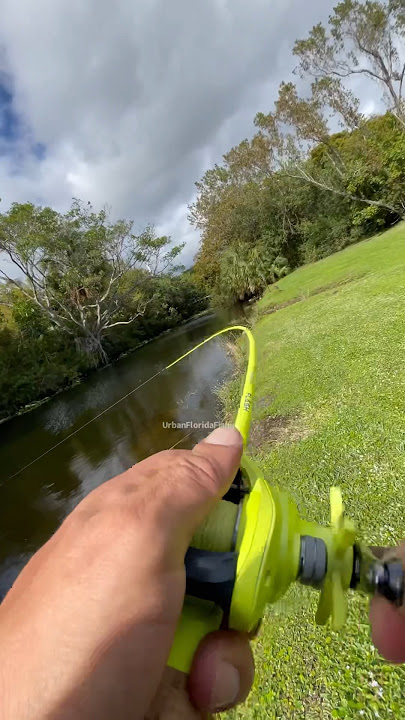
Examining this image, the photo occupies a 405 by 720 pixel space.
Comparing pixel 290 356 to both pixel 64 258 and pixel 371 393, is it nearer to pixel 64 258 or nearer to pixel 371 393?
Answer: pixel 371 393

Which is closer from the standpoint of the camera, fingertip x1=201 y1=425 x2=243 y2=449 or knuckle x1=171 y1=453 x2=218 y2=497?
knuckle x1=171 y1=453 x2=218 y2=497

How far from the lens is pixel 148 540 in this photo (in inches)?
37.9

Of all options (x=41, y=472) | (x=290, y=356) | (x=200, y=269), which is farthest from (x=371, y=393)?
(x=200, y=269)

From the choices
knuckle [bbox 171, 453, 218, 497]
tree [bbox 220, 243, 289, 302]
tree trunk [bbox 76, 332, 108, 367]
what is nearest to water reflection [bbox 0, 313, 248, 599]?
knuckle [bbox 171, 453, 218, 497]

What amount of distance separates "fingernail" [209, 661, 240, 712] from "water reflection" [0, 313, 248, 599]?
30.1ft

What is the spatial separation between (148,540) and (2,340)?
35199 millimetres

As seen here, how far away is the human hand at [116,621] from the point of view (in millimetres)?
807

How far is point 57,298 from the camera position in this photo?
117 feet

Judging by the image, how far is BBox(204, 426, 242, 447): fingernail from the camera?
1.50m

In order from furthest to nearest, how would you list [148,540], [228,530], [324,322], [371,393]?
[324,322]
[371,393]
[228,530]
[148,540]

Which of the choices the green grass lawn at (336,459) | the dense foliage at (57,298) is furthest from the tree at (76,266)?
the green grass lawn at (336,459)

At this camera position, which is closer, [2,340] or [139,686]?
[139,686]

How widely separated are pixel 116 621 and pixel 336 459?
5587 mm

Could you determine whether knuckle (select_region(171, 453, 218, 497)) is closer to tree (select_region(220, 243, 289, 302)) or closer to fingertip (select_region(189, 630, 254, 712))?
fingertip (select_region(189, 630, 254, 712))
